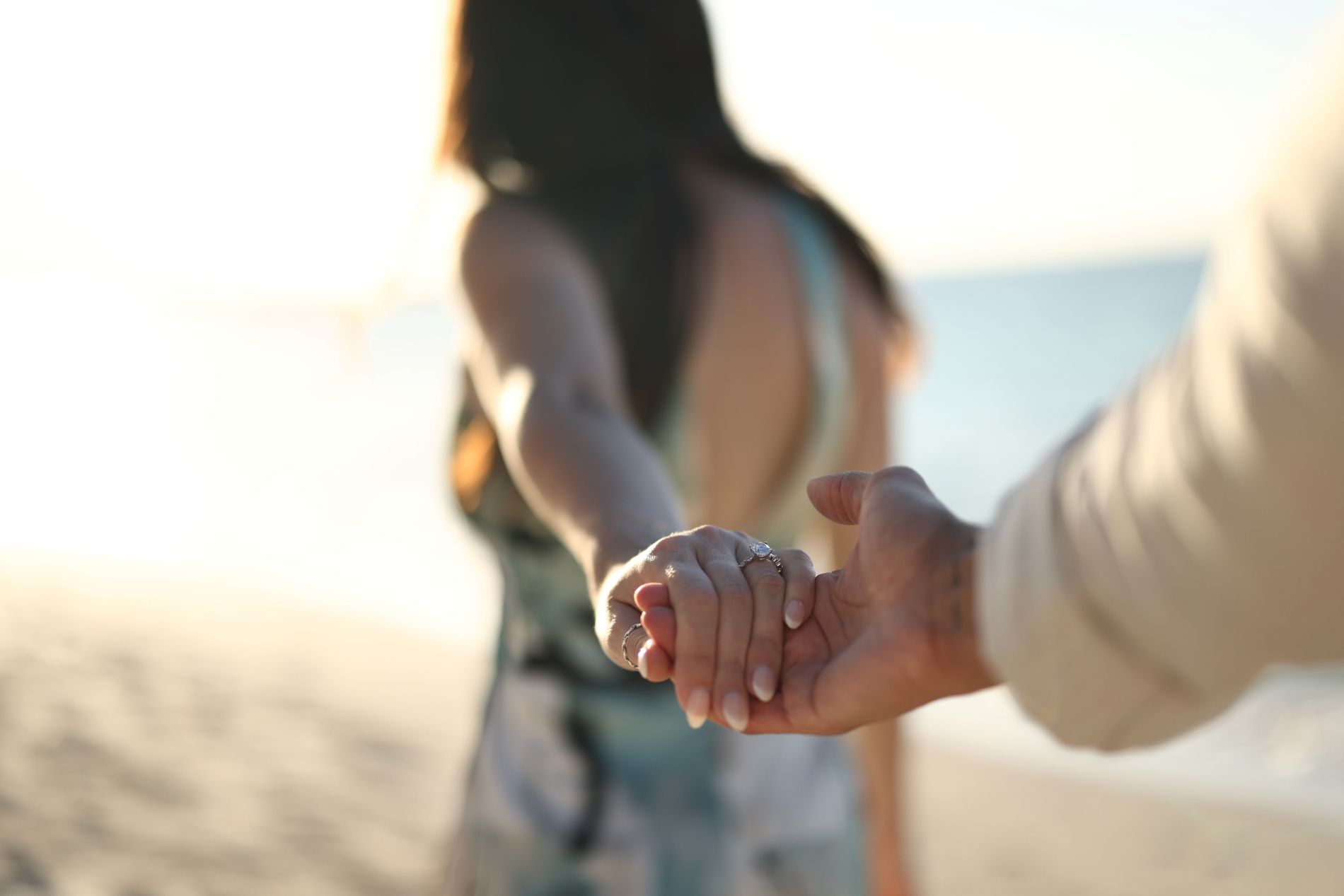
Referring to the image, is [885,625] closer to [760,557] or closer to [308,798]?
[760,557]

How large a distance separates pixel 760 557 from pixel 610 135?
0.96 meters

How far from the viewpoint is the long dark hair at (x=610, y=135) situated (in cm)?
162

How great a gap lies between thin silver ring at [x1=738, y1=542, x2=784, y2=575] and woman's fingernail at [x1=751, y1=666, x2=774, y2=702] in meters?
0.10

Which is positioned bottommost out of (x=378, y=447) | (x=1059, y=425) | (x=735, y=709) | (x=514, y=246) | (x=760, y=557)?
(x=378, y=447)

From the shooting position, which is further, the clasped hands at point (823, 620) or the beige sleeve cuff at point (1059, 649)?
the clasped hands at point (823, 620)

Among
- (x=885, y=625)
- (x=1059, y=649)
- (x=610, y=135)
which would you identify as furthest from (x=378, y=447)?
(x=1059, y=649)

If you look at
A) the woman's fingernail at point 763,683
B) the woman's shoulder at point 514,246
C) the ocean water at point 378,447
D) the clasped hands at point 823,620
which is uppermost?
the woman's shoulder at point 514,246

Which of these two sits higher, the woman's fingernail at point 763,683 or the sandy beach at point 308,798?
the woman's fingernail at point 763,683

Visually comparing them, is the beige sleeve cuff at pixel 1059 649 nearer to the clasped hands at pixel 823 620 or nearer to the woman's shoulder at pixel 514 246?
the clasped hands at pixel 823 620

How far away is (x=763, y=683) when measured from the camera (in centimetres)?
88

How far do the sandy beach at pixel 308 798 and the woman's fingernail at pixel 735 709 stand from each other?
12.6ft

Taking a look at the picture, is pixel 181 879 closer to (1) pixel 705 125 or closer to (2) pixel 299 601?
(1) pixel 705 125

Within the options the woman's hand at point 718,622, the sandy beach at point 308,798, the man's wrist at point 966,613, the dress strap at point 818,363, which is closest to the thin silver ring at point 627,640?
the woman's hand at point 718,622

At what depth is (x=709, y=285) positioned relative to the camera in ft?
5.46
